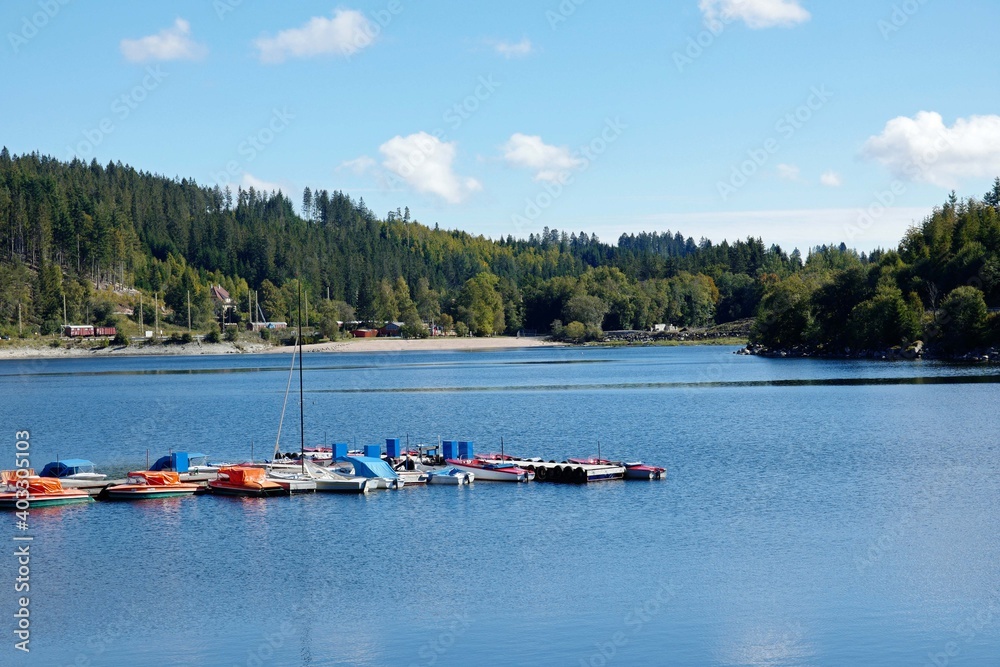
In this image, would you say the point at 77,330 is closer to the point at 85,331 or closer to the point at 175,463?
the point at 85,331

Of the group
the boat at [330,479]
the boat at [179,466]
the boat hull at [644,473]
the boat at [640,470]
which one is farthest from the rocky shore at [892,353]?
the boat at [179,466]

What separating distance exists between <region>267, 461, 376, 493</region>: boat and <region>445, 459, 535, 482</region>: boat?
182 inches

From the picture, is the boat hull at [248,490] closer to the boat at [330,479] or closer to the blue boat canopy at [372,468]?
the boat at [330,479]

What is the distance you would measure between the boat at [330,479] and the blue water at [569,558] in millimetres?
1102

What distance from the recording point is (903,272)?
143 m

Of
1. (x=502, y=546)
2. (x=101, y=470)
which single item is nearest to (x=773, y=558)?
(x=502, y=546)

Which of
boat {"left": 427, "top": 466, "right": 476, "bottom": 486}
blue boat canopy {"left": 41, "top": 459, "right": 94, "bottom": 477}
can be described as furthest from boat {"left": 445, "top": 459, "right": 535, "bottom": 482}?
blue boat canopy {"left": 41, "top": 459, "right": 94, "bottom": 477}

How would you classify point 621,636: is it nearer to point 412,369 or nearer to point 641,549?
point 641,549

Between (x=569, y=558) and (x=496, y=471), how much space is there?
1453 cm

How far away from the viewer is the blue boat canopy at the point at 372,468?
43.1 m

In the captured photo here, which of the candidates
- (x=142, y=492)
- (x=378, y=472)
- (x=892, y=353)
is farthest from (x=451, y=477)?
(x=892, y=353)

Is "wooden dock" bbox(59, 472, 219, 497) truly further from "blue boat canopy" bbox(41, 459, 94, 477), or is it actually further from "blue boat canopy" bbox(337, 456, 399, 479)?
"blue boat canopy" bbox(337, 456, 399, 479)

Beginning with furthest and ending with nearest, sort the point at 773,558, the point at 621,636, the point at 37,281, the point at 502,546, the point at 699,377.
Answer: the point at 37,281 < the point at 699,377 < the point at 502,546 < the point at 773,558 < the point at 621,636

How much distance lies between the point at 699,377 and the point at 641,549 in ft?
268
